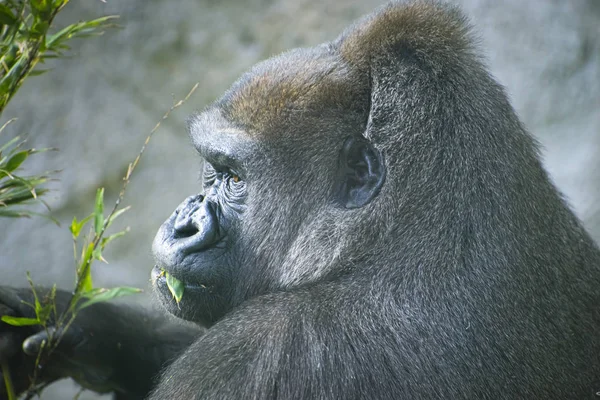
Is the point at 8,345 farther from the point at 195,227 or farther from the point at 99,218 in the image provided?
the point at 195,227

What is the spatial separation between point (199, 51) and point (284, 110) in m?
3.96

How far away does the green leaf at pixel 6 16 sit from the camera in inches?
119

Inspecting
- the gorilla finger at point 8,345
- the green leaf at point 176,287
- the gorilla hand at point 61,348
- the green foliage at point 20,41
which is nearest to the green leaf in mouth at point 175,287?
the green leaf at point 176,287

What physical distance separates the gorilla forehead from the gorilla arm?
1.17 metres

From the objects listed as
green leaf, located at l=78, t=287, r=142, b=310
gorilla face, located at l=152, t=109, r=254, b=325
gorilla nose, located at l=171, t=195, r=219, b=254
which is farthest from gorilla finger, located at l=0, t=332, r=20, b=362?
gorilla nose, located at l=171, t=195, r=219, b=254

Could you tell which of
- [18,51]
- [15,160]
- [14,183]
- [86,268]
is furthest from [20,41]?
[86,268]

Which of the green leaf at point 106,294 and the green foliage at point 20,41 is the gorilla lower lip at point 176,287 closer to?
the green leaf at point 106,294

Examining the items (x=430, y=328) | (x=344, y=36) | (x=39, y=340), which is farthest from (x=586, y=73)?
(x=39, y=340)

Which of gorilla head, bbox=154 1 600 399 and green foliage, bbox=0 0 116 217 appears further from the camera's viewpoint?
green foliage, bbox=0 0 116 217

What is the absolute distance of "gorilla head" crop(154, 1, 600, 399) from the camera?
2.56m

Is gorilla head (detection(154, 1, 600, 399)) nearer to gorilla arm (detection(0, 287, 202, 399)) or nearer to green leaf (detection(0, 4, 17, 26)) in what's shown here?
gorilla arm (detection(0, 287, 202, 399))

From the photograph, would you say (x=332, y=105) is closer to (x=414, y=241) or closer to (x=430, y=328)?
(x=414, y=241)

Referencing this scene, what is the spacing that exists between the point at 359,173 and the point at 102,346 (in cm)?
181

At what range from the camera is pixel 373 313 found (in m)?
2.62
